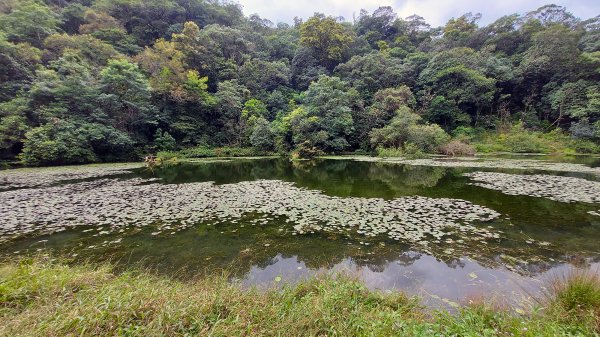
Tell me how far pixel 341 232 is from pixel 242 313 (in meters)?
3.60

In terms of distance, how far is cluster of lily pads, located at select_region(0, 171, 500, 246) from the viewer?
228 inches

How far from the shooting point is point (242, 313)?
247cm

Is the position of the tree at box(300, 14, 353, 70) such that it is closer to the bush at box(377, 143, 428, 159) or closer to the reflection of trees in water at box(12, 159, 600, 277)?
the bush at box(377, 143, 428, 159)

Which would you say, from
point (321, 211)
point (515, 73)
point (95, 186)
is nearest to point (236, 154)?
point (95, 186)

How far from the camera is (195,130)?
1141 inches

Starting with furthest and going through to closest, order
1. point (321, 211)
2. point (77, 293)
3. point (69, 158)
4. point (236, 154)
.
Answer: point (236, 154) → point (69, 158) → point (321, 211) → point (77, 293)

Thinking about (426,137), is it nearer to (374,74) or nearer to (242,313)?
(374,74)

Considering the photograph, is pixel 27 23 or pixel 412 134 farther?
pixel 412 134

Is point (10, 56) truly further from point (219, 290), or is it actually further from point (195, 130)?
point (219, 290)

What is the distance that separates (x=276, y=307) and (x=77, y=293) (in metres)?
2.14

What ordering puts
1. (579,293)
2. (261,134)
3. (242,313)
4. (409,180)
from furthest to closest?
(261,134) < (409,180) < (579,293) < (242,313)

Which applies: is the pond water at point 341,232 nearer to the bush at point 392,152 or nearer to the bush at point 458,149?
the bush at point 392,152

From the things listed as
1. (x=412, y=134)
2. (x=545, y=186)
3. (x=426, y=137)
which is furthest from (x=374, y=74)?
(x=545, y=186)

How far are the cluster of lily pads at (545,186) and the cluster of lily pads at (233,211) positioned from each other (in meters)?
3.11
